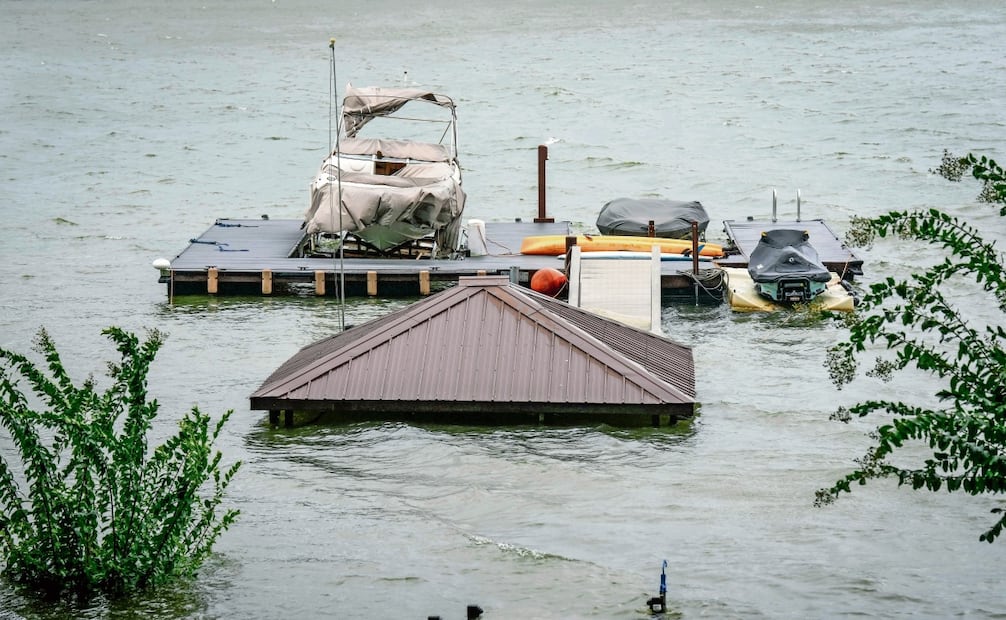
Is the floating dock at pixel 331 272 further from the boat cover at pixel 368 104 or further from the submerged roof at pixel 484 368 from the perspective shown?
the submerged roof at pixel 484 368

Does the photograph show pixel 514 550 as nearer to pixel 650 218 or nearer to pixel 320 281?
pixel 320 281

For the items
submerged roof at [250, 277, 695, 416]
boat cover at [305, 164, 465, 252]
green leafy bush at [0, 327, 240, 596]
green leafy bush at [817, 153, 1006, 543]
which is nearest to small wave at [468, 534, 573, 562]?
submerged roof at [250, 277, 695, 416]

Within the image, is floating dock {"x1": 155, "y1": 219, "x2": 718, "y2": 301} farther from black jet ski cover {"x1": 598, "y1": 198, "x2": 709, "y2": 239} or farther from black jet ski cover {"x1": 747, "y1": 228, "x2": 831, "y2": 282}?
black jet ski cover {"x1": 598, "y1": 198, "x2": 709, "y2": 239}

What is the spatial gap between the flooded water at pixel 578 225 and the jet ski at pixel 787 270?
657mm

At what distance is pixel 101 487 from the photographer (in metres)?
14.0

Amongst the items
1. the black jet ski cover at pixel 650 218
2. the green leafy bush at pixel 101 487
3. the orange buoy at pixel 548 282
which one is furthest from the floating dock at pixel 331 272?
the green leafy bush at pixel 101 487

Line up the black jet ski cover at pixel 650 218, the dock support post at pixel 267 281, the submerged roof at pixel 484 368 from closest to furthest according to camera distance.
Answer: the submerged roof at pixel 484 368, the dock support post at pixel 267 281, the black jet ski cover at pixel 650 218

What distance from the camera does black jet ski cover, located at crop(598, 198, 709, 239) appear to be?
3158cm

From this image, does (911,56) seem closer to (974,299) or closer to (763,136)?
(763,136)

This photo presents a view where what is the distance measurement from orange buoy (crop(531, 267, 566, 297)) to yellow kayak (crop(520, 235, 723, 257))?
76.3 inches

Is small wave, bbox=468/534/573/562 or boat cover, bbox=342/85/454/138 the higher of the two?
boat cover, bbox=342/85/454/138

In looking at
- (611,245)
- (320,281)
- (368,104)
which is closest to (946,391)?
(611,245)

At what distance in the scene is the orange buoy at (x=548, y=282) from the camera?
2716 centimetres

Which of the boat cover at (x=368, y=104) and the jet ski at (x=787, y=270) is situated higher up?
the boat cover at (x=368, y=104)
